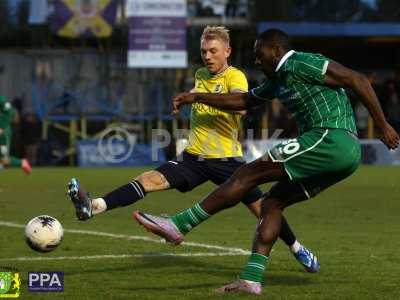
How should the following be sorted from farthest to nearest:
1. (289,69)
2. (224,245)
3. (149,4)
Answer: (149,4) → (224,245) → (289,69)

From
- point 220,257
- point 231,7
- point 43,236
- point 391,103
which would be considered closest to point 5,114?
point 231,7

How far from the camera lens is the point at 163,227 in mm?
8922

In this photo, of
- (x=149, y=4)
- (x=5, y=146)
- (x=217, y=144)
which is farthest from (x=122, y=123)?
(x=217, y=144)

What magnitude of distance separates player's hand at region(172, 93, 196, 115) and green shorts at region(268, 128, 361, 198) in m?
0.93

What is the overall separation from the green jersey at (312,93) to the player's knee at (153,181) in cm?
192

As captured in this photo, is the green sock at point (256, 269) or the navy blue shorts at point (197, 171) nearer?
the green sock at point (256, 269)

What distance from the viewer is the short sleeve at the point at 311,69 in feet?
28.7

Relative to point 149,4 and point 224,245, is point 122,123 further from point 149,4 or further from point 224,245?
point 224,245

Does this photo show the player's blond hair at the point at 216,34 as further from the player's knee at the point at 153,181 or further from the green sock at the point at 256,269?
the green sock at the point at 256,269

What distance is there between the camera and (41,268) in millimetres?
10570

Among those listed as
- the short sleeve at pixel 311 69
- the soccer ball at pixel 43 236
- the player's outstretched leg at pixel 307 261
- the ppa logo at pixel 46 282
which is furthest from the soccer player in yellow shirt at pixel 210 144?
the short sleeve at pixel 311 69

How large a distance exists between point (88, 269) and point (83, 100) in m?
26.2

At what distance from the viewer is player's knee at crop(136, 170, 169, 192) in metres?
10.5

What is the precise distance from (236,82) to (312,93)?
6.50 feet
